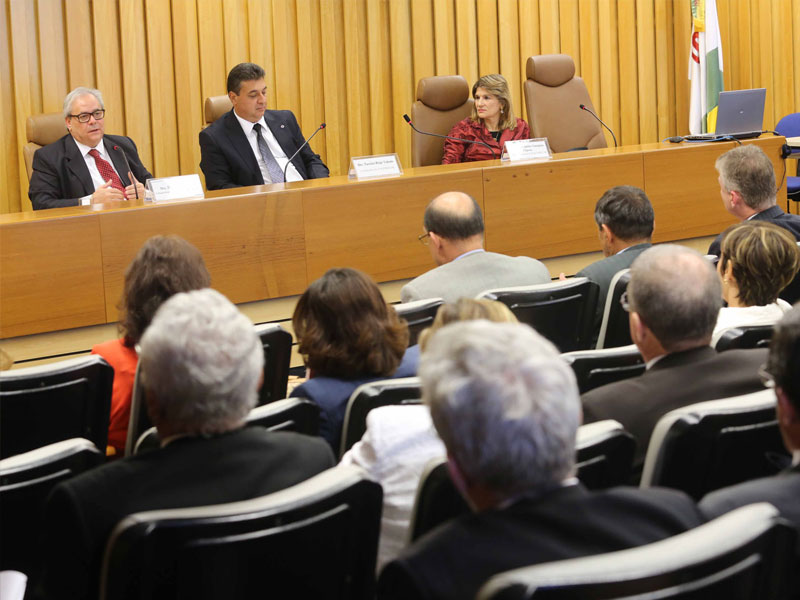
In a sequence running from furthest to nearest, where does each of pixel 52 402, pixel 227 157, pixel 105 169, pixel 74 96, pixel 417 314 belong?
1. pixel 227 157
2. pixel 105 169
3. pixel 74 96
4. pixel 417 314
5. pixel 52 402

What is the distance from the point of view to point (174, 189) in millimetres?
4094

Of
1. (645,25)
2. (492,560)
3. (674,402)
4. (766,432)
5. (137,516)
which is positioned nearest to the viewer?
(492,560)

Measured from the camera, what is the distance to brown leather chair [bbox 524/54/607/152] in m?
6.61

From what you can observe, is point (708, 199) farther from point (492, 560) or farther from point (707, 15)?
point (492, 560)

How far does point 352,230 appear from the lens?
4.36 meters

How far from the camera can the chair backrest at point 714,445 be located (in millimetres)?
1493

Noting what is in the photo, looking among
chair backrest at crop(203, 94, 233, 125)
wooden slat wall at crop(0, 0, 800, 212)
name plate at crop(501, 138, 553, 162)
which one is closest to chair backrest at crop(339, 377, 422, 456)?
name plate at crop(501, 138, 553, 162)

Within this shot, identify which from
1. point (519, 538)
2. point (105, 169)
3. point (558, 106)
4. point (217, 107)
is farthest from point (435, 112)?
point (519, 538)

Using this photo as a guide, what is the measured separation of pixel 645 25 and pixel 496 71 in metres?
1.46

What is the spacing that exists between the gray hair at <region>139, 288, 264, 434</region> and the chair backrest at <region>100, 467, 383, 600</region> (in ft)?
0.74

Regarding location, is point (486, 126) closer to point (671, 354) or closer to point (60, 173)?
point (60, 173)

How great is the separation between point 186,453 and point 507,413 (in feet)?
1.84

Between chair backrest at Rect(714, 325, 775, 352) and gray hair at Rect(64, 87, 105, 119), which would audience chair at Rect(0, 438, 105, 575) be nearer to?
chair backrest at Rect(714, 325, 775, 352)

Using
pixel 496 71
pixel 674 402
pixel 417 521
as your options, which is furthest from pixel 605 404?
pixel 496 71
